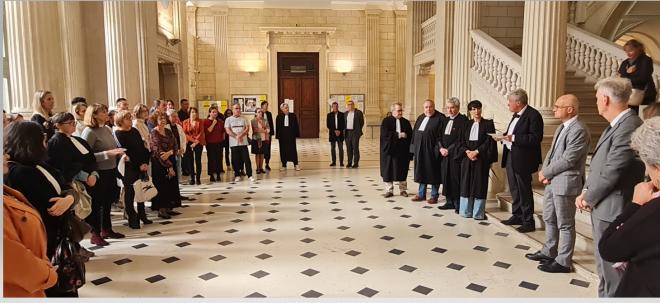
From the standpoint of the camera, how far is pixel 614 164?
2984mm

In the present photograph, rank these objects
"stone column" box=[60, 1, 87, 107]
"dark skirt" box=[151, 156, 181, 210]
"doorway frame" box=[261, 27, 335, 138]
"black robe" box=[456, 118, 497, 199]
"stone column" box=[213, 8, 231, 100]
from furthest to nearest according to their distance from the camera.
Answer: "doorway frame" box=[261, 27, 335, 138]
"stone column" box=[213, 8, 231, 100]
"stone column" box=[60, 1, 87, 107]
"dark skirt" box=[151, 156, 181, 210]
"black robe" box=[456, 118, 497, 199]

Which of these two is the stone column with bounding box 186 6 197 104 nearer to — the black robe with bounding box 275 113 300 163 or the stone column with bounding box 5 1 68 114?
the black robe with bounding box 275 113 300 163

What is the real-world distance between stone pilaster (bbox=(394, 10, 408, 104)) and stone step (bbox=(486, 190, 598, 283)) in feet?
40.5

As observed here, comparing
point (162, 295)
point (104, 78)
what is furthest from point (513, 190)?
point (104, 78)

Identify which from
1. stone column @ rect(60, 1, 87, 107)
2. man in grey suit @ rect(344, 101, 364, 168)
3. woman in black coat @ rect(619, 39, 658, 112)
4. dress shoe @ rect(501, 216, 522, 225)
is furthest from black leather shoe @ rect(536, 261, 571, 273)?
stone column @ rect(60, 1, 87, 107)

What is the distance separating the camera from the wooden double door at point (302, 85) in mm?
18578

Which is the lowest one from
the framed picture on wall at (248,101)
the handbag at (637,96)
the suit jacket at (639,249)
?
the suit jacket at (639,249)

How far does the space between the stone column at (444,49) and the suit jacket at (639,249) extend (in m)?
9.51

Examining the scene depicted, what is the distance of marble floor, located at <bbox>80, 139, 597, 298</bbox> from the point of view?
3811mm

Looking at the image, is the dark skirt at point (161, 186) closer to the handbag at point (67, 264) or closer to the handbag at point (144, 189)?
the handbag at point (144, 189)

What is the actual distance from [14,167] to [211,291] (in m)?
1.80

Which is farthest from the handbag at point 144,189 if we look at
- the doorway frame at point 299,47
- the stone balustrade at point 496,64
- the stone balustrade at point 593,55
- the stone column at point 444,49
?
the doorway frame at point 299,47

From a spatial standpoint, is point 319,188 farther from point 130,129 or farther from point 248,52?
point 248,52

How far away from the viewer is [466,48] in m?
9.36
